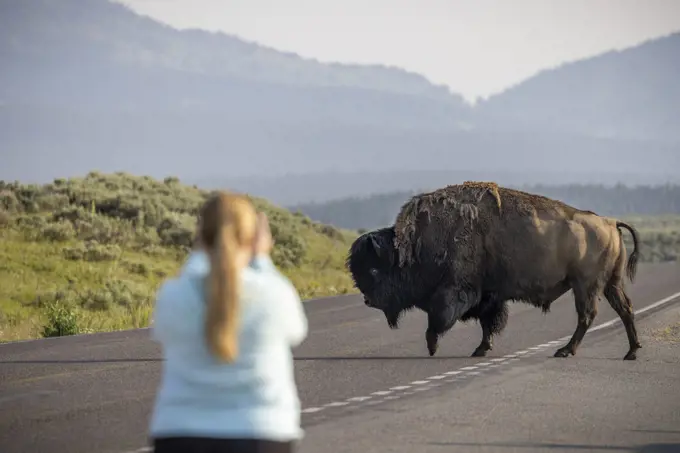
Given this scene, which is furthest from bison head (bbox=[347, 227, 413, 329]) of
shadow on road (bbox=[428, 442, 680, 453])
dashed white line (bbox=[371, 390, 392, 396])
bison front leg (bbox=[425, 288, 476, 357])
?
shadow on road (bbox=[428, 442, 680, 453])

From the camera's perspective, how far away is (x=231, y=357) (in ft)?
17.7

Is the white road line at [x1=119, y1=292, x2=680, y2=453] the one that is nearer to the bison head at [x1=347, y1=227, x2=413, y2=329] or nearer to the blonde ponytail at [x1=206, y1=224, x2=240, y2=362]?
the bison head at [x1=347, y1=227, x2=413, y2=329]

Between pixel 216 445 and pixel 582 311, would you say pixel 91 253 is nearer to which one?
pixel 582 311

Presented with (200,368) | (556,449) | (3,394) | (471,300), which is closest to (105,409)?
(3,394)

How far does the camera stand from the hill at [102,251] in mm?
Result: 27161

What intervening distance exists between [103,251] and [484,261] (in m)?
21.4

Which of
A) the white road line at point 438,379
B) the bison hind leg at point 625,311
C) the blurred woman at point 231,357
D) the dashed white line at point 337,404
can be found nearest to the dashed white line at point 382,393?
the white road line at point 438,379

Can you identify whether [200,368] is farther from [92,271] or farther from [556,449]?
[92,271]

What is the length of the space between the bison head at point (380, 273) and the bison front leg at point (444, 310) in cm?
40

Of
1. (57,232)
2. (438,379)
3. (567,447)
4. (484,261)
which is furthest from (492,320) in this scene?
(57,232)

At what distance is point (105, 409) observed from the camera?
12.7 meters

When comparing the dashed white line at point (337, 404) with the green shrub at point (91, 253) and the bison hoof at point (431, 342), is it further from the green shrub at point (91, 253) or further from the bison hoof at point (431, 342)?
the green shrub at point (91, 253)

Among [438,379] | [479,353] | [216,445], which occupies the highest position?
[216,445]

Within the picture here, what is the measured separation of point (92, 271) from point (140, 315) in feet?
34.0
